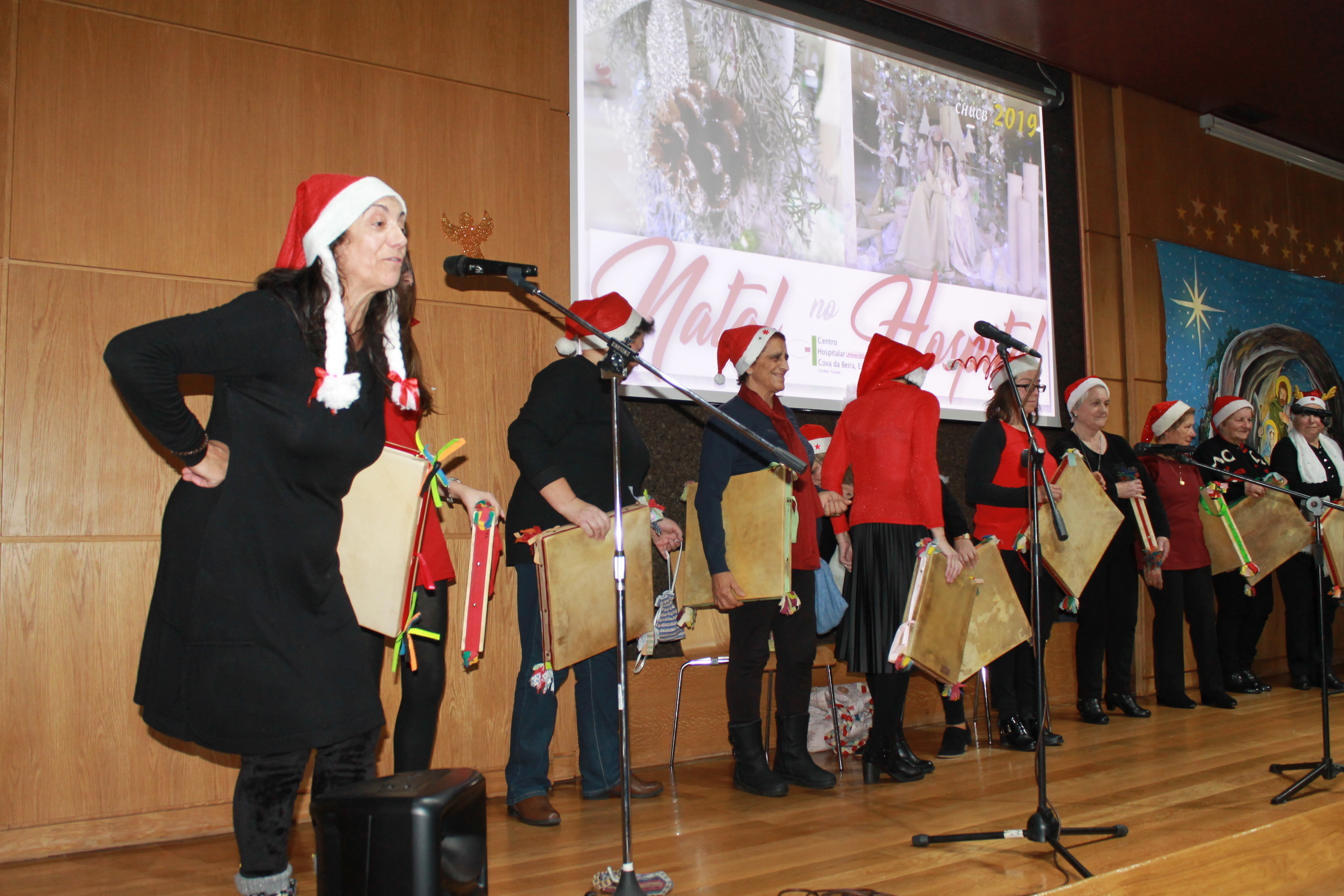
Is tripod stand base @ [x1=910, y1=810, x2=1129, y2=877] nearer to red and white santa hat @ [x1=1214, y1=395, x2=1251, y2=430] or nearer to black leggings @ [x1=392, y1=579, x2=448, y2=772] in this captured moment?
black leggings @ [x1=392, y1=579, x2=448, y2=772]

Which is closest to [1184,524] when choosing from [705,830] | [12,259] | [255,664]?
[705,830]

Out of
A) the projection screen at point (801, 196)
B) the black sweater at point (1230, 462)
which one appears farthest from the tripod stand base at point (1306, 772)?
the black sweater at point (1230, 462)

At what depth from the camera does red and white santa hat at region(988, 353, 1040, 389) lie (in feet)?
12.7

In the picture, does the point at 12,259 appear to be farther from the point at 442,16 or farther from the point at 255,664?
the point at 255,664

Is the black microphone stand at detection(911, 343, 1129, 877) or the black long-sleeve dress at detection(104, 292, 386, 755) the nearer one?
the black long-sleeve dress at detection(104, 292, 386, 755)

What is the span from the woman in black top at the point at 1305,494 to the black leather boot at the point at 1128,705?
1.37 meters

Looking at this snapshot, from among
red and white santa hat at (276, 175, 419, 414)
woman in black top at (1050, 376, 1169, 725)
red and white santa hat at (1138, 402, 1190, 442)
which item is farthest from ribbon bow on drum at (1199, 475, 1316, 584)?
red and white santa hat at (276, 175, 419, 414)

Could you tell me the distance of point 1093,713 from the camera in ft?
13.9

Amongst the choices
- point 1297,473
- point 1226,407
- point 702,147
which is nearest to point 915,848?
point 702,147

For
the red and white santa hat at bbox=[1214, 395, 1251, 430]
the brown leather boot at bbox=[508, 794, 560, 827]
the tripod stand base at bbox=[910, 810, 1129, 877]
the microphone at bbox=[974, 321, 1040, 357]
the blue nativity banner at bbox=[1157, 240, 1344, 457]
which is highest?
the blue nativity banner at bbox=[1157, 240, 1344, 457]

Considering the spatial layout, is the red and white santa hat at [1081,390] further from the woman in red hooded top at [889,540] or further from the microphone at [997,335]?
the microphone at [997,335]

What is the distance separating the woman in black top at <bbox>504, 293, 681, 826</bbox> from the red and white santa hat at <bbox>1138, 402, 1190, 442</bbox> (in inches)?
122

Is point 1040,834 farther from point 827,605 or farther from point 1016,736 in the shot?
point 1016,736

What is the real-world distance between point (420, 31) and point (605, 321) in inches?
49.6
